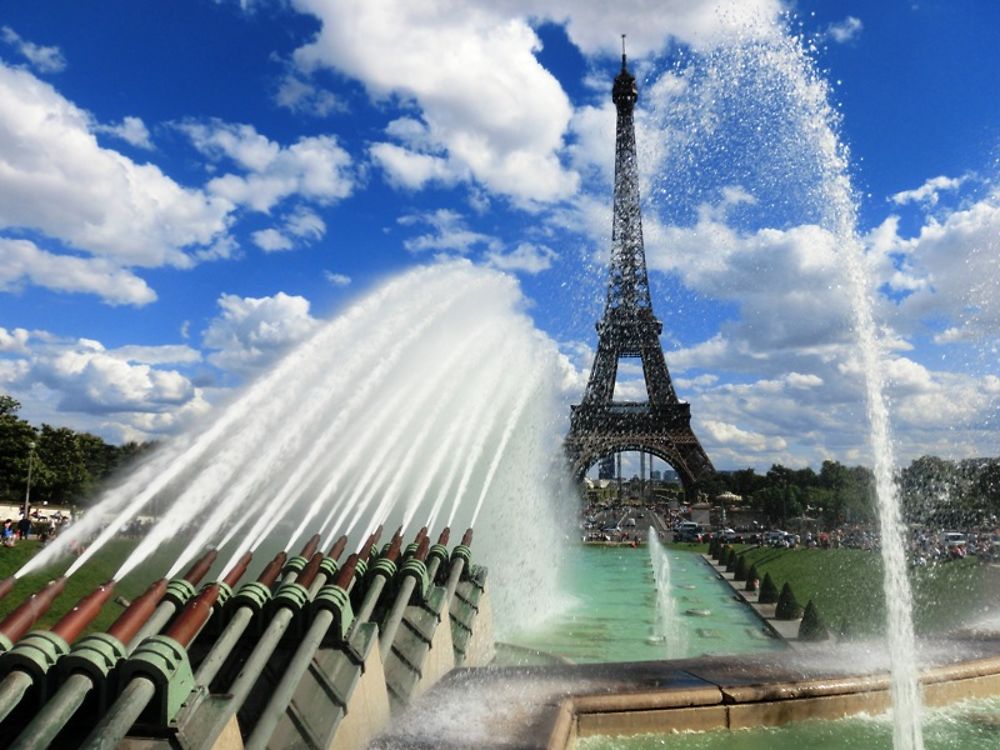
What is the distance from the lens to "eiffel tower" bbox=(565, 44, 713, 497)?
7388cm

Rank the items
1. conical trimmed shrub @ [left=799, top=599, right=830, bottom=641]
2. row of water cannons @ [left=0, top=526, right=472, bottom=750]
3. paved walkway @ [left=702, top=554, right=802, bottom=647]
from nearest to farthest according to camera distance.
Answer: row of water cannons @ [left=0, top=526, right=472, bottom=750], conical trimmed shrub @ [left=799, top=599, right=830, bottom=641], paved walkway @ [left=702, top=554, right=802, bottom=647]

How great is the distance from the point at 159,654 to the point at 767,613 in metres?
21.4

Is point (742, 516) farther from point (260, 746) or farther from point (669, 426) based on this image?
point (260, 746)

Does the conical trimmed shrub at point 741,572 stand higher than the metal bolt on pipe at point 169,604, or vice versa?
the metal bolt on pipe at point 169,604

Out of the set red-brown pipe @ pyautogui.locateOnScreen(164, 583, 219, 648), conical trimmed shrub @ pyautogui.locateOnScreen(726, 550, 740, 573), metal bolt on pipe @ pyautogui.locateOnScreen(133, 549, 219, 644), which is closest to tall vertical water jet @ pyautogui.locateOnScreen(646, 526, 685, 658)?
conical trimmed shrub @ pyautogui.locateOnScreen(726, 550, 740, 573)

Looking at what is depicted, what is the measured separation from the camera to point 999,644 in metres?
10.1

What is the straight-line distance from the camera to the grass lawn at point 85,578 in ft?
65.4

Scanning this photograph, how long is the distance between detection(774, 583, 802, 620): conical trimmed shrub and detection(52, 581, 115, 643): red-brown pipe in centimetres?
1970

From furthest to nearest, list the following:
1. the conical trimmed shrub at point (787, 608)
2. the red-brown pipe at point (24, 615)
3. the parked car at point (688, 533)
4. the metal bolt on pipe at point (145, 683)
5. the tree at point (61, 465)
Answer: the tree at point (61, 465) → the parked car at point (688, 533) → the conical trimmed shrub at point (787, 608) → the red-brown pipe at point (24, 615) → the metal bolt on pipe at point (145, 683)

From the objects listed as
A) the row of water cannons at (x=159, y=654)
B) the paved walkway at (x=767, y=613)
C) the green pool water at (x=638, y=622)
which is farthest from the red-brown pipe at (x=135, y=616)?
the paved walkway at (x=767, y=613)

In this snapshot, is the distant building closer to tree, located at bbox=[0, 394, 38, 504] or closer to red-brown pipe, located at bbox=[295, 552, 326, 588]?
tree, located at bbox=[0, 394, 38, 504]

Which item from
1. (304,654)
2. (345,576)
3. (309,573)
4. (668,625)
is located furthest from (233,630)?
(668,625)

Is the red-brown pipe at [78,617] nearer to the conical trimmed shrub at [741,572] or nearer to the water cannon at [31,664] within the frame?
the water cannon at [31,664]

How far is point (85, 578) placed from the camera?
2484 cm
